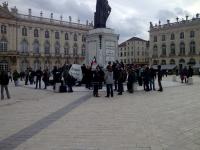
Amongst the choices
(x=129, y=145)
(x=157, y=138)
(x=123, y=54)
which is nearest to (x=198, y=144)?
(x=157, y=138)

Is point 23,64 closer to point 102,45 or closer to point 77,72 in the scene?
point 77,72

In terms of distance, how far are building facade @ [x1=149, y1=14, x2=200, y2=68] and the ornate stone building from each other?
67.3 ft

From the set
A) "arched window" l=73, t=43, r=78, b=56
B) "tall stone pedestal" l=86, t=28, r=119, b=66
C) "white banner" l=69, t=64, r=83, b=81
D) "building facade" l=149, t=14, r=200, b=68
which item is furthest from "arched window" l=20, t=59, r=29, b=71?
"tall stone pedestal" l=86, t=28, r=119, b=66

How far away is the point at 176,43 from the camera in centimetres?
8488

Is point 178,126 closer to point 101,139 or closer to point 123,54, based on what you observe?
point 101,139

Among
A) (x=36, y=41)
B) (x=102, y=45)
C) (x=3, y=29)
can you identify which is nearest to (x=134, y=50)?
(x=36, y=41)

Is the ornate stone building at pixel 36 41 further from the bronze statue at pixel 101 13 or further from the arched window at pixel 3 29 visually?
the bronze statue at pixel 101 13

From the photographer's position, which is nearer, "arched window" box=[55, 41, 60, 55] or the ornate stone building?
the ornate stone building

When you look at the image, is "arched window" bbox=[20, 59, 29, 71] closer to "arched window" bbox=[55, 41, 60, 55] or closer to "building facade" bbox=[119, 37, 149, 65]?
"arched window" bbox=[55, 41, 60, 55]

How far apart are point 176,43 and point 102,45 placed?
64944 mm

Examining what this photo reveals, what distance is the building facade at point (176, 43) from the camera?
80.4m

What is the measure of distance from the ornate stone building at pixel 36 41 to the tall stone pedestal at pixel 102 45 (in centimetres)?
5089

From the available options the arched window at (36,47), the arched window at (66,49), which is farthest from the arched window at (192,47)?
the arched window at (36,47)

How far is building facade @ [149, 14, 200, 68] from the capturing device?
80375 millimetres
